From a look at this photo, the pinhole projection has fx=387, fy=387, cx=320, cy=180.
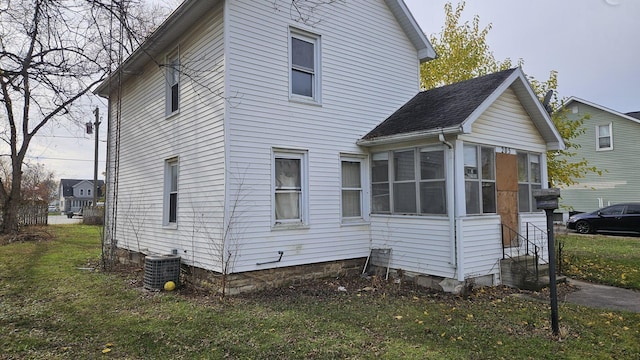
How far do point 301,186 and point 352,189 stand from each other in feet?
4.81

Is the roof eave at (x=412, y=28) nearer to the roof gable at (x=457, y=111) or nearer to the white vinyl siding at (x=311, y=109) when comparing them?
the white vinyl siding at (x=311, y=109)

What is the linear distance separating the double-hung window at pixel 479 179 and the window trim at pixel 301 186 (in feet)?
11.0

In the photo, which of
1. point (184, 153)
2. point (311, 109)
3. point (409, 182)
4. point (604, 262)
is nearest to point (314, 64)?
point (311, 109)

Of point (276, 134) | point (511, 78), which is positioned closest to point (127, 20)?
point (276, 134)

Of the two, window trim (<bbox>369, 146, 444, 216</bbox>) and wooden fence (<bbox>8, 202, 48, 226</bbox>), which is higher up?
window trim (<bbox>369, 146, 444, 216</bbox>)

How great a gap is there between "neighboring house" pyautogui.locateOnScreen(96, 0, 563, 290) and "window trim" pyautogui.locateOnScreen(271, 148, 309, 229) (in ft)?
0.10

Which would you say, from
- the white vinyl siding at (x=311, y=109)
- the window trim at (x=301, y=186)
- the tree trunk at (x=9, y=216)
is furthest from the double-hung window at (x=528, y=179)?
the tree trunk at (x=9, y=216)

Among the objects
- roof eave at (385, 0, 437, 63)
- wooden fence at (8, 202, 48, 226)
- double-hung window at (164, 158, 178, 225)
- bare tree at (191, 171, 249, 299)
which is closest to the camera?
bare tree at (191, 171, 249, 299)

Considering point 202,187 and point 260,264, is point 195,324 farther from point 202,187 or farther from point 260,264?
point 202,187

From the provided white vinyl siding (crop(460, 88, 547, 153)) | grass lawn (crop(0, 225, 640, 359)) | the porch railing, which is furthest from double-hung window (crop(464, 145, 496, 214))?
grass lawn (crop(0, 225, 640, 359))

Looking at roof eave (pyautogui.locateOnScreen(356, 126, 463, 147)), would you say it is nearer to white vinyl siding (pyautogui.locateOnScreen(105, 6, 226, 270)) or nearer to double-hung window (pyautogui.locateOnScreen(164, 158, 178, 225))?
white vinyl siding (pyautogui.locateOnScreen(105, 6, 226, 270))

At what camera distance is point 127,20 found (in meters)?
5.62

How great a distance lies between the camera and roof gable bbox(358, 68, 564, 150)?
25.2 ft

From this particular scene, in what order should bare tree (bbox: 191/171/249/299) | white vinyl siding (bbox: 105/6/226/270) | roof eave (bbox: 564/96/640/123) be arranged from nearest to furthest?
bare tree (bbox: 191/171/249/299) → white vinyl siding (bbox: 105/6/226/270) → roof eave (bbox: 564/96/640/123)
